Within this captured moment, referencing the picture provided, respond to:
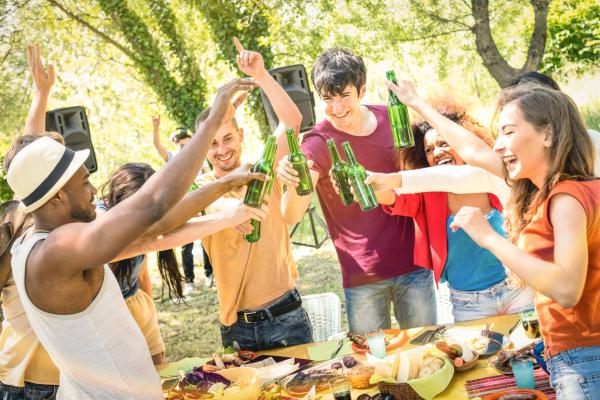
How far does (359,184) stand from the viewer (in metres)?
2.43

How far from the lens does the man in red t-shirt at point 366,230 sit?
9.46 ft

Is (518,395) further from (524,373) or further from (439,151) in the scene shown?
(439,151)

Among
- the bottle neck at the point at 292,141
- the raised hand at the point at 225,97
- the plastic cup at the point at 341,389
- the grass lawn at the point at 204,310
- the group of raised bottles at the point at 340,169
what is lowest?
the grass lawn at the point at 204,310

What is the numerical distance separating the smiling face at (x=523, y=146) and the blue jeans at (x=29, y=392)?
192 centimetres

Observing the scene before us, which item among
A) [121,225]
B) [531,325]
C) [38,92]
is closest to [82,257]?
[121,225]

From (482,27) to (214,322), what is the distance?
4612mm

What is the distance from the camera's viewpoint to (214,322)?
22.1 ft

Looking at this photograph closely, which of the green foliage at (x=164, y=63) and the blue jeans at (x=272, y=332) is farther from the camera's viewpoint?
the green foliage at (x=164, y=63)

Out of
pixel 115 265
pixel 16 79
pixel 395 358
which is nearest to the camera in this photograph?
pixel 395 358

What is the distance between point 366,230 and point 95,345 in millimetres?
1481

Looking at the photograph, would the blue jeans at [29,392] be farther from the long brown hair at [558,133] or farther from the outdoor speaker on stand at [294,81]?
the outdoor speaker on stand at [294,81]

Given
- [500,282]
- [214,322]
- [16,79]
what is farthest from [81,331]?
[16,79]

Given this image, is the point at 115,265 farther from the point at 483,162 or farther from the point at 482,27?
the point at 482,27

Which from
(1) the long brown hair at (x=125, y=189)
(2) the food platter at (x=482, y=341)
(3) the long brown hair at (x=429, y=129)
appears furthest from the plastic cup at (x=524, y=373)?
(1) the long brown hair at (x=125, y=189)
